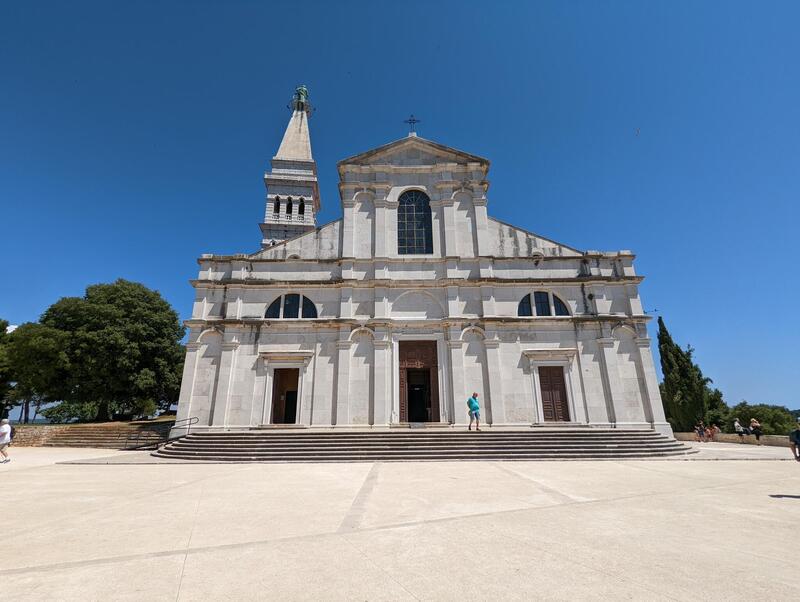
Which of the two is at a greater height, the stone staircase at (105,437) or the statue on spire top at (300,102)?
the statue on spire top at (300,102)

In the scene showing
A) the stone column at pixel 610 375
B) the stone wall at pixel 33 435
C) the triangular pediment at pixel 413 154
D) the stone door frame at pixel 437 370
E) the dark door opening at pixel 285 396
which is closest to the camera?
the stone column at pixel 610 375

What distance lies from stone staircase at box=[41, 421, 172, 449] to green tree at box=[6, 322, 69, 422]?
733 cm

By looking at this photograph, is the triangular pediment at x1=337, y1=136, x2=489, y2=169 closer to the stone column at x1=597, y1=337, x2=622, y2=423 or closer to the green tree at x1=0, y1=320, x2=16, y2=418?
the stone column at x1=597, y1=337, x2=622, y2=423

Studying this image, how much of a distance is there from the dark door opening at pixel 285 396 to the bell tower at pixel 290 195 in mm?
21652

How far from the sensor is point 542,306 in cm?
2039

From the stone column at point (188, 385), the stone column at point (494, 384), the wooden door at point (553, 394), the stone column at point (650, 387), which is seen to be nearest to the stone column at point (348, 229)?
the stone column at point (494, 384)

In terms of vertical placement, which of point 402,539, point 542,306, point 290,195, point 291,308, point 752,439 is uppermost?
point 290,195

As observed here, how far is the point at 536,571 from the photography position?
3.63 m

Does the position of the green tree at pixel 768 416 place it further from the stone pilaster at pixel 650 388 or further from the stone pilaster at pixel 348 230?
the stone pilaster at pixel 348 230

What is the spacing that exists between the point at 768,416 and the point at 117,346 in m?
66.1

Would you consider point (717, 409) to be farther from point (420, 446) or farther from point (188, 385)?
point (188, 385)

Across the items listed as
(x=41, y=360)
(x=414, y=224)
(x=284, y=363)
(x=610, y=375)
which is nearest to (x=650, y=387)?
(x=610, y=375)

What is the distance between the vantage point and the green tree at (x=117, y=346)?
2705 centimetres

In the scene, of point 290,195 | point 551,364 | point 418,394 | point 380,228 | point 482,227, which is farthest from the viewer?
point 290,195
